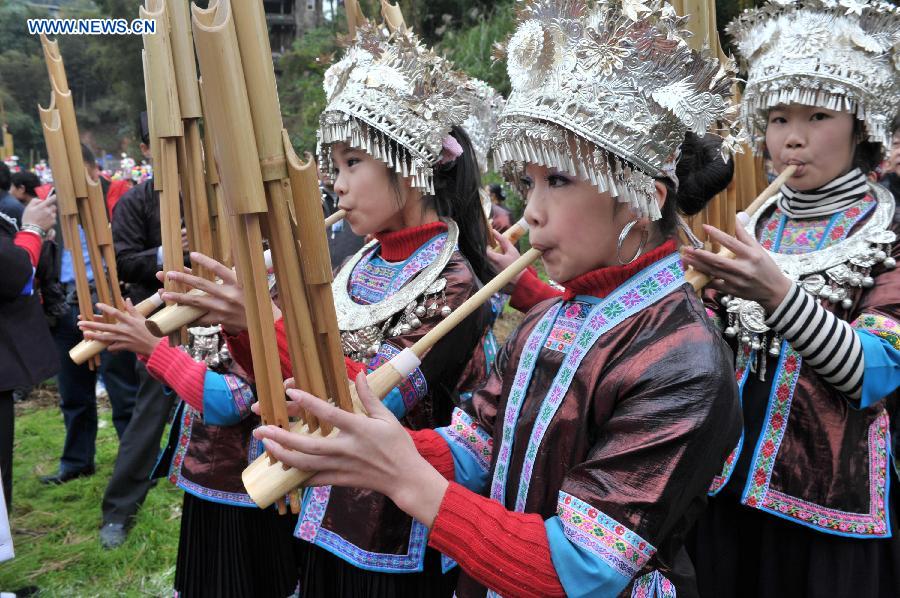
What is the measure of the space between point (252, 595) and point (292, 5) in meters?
17.8

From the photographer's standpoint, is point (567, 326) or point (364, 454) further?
point (567, 326)

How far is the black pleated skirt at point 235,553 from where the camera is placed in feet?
8.02

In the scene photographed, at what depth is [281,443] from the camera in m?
1.08

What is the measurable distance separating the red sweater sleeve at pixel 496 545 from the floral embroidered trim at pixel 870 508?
1.04 m

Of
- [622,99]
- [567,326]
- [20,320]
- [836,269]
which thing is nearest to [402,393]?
[567,326]

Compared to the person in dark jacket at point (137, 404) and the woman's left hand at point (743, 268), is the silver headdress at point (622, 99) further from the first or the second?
the person in dark jacket at point (137, 404)

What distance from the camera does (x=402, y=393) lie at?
6.14 ft

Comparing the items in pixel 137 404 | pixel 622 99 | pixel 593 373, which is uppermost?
pixel 622 99

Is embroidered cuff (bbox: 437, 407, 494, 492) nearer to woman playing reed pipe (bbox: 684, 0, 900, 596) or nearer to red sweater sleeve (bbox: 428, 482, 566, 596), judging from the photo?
red sweater sleeve (bbox: 428, 482, 566, 596)

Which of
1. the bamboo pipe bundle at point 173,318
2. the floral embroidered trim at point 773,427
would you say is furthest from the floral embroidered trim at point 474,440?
the floral embroidered trim at point 773,427

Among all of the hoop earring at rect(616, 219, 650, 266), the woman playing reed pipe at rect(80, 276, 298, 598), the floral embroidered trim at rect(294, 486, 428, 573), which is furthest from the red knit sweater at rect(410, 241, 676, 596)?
the woman playing reed pipe at rect(80, 276, 298, 598)

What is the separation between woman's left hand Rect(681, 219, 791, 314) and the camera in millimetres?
1621

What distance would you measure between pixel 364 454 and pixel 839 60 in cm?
175

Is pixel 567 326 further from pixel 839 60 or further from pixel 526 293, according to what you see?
pixel 839 60
